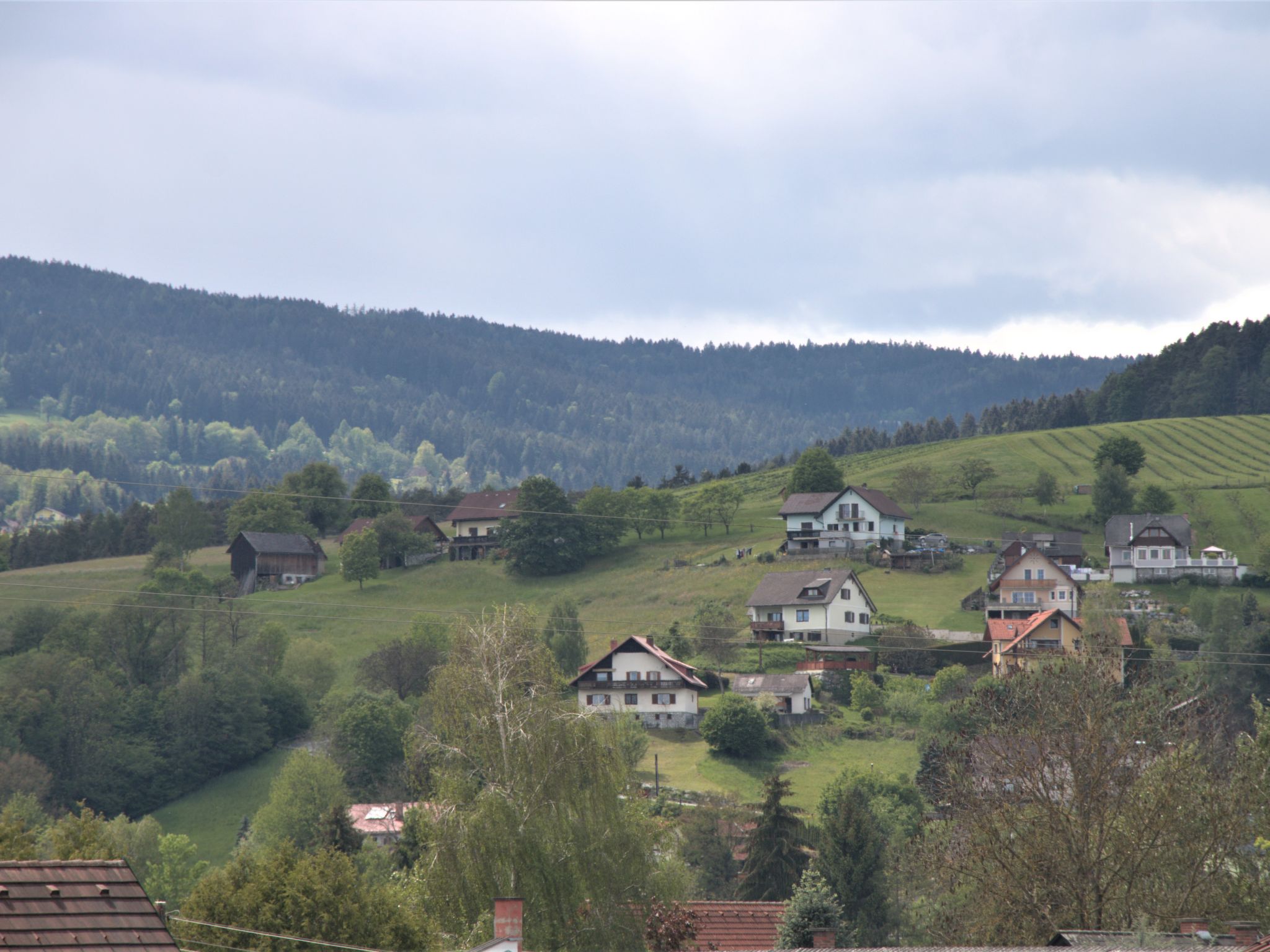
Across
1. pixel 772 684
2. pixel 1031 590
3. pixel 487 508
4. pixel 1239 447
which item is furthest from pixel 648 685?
pixel 1239 447

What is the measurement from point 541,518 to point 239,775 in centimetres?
4673

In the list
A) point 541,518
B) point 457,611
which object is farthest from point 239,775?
point 541,518

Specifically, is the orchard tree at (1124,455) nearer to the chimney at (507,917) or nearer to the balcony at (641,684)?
the balcony at (641,684)

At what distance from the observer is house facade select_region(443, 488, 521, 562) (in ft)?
461

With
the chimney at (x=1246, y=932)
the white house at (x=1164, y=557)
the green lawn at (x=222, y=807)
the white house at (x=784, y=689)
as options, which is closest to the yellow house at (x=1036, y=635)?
the white house at (x=784, y=689)

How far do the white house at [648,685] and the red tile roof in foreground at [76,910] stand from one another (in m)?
73.8

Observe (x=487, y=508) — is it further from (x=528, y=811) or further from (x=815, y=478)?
(x=528, y=811)

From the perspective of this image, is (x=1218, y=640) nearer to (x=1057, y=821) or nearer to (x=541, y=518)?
(x=541, y=518)

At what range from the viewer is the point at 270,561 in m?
137

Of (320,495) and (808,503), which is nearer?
(808,503)

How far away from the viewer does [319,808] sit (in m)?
73.6

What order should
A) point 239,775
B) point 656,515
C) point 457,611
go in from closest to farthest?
1. point 239,775
2. point 457,611
3. point 656,515

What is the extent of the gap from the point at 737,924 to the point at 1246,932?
52.9 feet

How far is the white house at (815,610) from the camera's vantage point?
100688 millimetres
